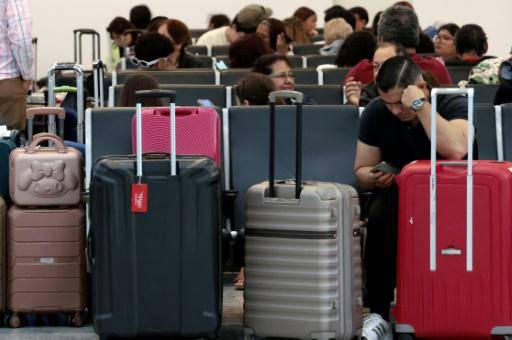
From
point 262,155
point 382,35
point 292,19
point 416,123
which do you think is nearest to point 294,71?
point 382,35

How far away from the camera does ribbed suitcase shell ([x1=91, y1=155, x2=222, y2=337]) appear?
517cm

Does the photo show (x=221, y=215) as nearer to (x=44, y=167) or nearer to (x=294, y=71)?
(x=44, y=167)

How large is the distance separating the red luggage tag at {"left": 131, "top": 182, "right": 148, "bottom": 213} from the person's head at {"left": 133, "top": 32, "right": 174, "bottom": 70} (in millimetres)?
4615

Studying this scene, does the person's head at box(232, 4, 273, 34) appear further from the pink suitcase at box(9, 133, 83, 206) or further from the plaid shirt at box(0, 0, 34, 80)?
the pink suitcase at box(9, 133, 83, 206)

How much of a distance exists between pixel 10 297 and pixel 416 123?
1777 mm

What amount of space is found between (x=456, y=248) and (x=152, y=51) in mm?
4787

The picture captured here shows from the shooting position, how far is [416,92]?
5.50 metres

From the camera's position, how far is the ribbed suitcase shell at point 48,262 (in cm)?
587

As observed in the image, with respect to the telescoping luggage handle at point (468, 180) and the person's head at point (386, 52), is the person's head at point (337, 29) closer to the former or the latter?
the person's head at point (386, 52)

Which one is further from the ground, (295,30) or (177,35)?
(295,30)

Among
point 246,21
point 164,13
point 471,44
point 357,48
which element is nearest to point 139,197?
point 357,48

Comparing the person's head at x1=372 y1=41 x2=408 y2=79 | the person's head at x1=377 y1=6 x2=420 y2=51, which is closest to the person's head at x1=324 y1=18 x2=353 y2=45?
the person's head at x1=377 y1=6 x2=420 y2=51

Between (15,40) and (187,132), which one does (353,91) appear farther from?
(187,132)

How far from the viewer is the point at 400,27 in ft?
26.5
